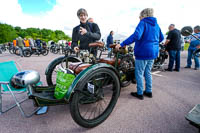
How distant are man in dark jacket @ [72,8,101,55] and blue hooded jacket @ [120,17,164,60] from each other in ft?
2.28

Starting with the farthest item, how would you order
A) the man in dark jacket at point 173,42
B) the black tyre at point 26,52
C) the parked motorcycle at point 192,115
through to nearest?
the black tyre at point 26,52 < the man in dark jacket at point 173,42 < the parked motorcycle at point 192,115

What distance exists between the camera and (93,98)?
167 cm

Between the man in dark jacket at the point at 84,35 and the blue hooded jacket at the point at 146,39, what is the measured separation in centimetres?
69

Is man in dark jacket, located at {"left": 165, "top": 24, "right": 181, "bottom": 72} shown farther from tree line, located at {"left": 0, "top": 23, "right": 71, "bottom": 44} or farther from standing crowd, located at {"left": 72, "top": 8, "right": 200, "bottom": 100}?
tree line, located at {"left": 0, "top": 23, "right": 71, "bottom": 44}

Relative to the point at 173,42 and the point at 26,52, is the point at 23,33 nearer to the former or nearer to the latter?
the point at 26,52

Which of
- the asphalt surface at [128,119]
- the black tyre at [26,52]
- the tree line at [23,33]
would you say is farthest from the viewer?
the tree line at [23,33]

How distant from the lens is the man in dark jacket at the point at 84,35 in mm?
2174

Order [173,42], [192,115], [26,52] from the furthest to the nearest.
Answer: [26,52] < [173,42] < [192,115]

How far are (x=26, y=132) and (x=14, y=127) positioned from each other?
25 cm

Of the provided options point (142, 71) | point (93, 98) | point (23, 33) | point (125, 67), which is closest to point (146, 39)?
point (142, 71)

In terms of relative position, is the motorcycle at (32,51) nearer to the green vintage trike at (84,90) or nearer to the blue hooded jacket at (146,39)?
the green vintage trike at (84,90)

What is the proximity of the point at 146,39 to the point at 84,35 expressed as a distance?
1338 millimetres

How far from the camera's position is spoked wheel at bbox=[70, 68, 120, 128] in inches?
52.1

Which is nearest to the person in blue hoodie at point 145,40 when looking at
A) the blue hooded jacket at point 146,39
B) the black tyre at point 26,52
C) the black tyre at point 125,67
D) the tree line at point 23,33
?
the blue hooded jacket at point 146,39
